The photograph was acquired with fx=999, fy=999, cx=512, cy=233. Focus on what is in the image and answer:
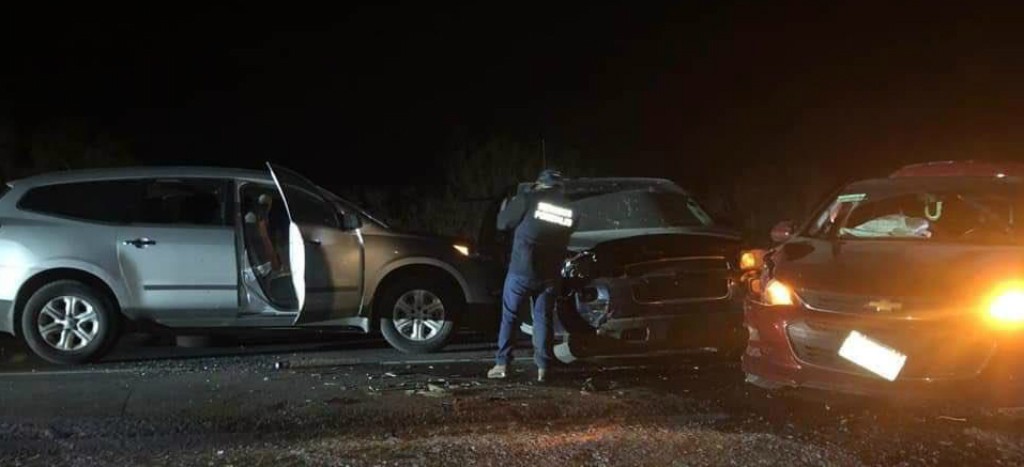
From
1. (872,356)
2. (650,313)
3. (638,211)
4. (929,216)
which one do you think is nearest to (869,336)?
(872,356)

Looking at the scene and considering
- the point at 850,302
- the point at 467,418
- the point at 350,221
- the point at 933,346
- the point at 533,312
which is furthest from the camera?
the point at 350,221

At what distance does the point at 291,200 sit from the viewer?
7609mm

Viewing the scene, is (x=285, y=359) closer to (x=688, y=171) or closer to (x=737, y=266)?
(x=737, y=266)

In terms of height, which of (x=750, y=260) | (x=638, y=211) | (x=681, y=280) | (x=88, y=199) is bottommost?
(x=681, y=280)

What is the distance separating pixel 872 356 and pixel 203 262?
498 cm

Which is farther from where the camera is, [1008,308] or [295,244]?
[295,244]

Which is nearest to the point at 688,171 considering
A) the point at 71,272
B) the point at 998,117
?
the point at 998,117

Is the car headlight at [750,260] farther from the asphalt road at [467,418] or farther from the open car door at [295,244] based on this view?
the open car door at [295,244]

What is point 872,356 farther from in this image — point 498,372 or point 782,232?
point 498,372

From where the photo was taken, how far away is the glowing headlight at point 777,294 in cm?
Answer: 594

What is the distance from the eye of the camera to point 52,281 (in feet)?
25.2

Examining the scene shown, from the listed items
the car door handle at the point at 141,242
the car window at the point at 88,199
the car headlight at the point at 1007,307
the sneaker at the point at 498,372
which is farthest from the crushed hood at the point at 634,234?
the car window at the point at 88,199

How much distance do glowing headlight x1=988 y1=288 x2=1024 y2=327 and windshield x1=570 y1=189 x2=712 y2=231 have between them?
361 cm

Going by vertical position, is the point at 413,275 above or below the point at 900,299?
below
